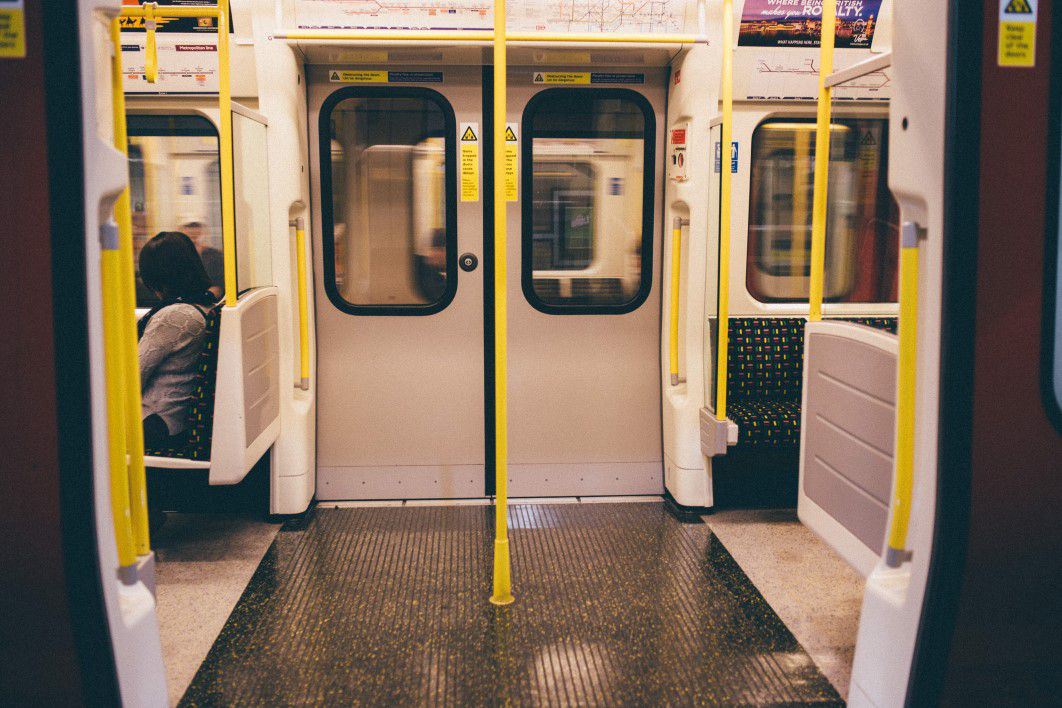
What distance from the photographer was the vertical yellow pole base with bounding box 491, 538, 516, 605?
3.12 metres

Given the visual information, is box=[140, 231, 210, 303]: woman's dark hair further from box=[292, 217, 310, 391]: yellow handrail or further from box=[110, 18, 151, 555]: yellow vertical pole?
box=[110, 18, 151, 555]: yellow vertical pole

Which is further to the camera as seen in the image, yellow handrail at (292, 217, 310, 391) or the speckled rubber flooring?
yellow handrail at (292, 217, 310, 391)

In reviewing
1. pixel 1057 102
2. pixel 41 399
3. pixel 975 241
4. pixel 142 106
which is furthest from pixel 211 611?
pixel 1057 102

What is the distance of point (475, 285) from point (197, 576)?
1.94 meters

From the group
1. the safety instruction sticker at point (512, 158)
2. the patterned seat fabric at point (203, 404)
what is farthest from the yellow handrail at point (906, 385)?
the patterned seat fabric at point (203, 404)

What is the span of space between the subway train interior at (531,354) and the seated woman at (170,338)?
2cm

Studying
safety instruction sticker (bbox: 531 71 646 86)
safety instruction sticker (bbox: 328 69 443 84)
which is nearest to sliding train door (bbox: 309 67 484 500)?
safety instruction sticker (bbox: 328 69 443 84)

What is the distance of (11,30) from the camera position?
166 cm

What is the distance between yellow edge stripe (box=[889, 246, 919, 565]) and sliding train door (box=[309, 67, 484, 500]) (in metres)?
2.68

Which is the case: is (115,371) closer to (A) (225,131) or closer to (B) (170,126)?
(A) (225,131)

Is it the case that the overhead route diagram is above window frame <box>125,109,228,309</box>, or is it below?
above

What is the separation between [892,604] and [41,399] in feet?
6.68

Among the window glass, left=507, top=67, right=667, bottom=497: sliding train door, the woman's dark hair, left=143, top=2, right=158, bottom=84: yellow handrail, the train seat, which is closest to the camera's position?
left=143, top=2, right=158, bottom=84: yellow handrail

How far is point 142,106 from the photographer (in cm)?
411
